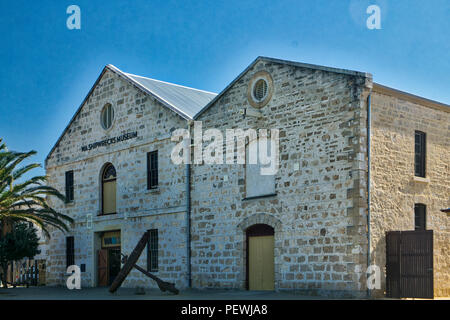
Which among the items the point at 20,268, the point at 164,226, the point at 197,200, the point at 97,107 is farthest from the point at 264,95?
the point at 20,268

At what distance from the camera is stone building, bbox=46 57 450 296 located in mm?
20703

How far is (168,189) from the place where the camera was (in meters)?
27.1

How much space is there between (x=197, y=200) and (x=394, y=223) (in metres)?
7.82

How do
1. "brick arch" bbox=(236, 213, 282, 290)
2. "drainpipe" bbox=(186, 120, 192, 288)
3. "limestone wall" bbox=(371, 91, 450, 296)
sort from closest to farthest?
"limestone wall" bbox=(371, 91, 450, 296), "brick arch" bbox=(236, 213, 282, 290), "drainpipe" bbox=(186, 120, 192, 288)

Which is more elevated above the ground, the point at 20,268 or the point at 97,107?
the point at 97,107

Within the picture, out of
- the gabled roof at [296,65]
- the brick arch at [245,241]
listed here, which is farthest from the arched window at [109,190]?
the brick arch at [245,241]

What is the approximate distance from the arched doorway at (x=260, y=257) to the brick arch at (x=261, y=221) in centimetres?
23

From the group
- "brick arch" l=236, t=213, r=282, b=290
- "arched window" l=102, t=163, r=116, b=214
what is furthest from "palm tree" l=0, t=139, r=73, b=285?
"brick arch" l=236, t=213, r=282, b=290

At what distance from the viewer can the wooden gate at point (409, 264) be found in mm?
20344

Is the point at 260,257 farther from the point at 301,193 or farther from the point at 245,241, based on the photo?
the point at 301,193

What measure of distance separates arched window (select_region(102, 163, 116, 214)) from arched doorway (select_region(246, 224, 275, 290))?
28.7 feet

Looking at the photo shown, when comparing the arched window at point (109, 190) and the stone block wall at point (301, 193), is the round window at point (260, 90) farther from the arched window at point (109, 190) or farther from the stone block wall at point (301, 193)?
the arched window at point (109, 190)

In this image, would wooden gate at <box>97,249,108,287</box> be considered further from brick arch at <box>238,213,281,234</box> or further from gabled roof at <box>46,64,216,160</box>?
brick arch at <box>238,213,281,234</box>

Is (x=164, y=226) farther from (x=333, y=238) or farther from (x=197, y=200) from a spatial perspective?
(x=333, y=238)
